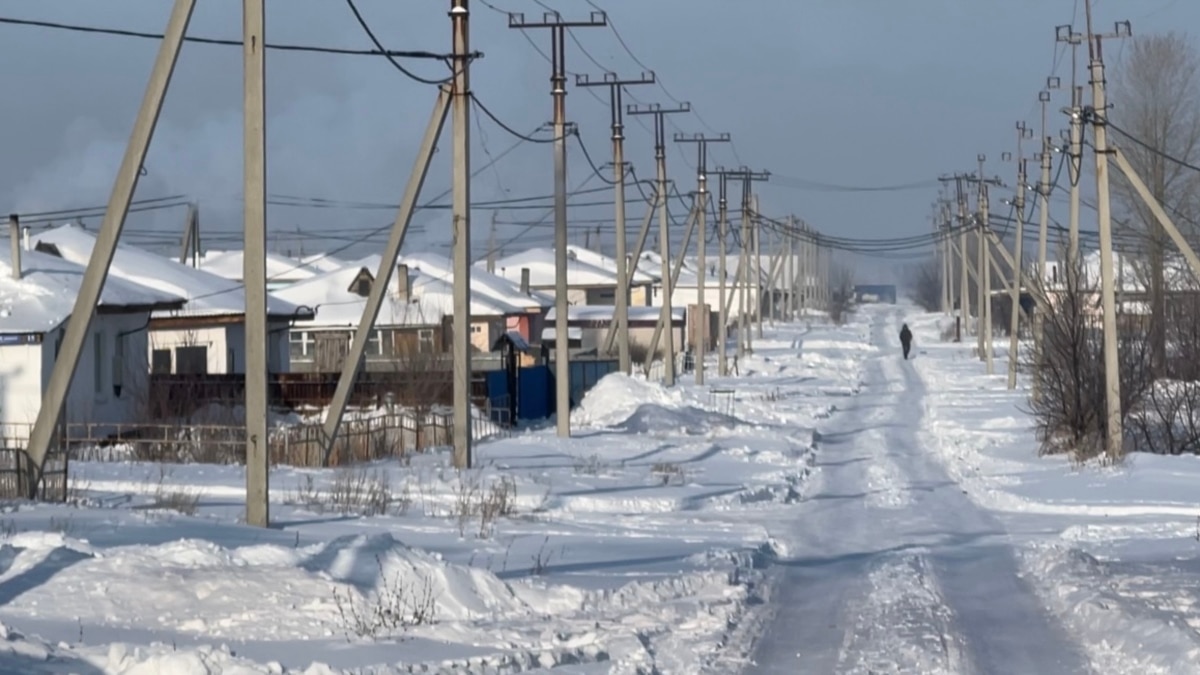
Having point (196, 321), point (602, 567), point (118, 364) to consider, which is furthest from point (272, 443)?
point (196, 321)

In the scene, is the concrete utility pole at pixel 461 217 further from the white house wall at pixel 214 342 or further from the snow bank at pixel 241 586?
the white house wall at pixel 214 342

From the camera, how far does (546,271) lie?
4067 inches

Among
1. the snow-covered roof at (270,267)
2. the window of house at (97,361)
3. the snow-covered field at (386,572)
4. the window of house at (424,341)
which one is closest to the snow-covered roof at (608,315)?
the snow-covered roof at (270,267)

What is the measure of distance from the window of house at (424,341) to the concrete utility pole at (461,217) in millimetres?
16666

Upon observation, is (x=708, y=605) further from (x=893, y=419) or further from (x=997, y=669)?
(x=893, y=419)

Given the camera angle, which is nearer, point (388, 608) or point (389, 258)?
point (388, 608)

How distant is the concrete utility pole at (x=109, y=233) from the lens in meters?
15.8

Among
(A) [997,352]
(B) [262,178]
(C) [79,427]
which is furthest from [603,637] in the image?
(A) [997,352]

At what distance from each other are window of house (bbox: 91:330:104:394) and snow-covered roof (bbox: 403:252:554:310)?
26.8 metres

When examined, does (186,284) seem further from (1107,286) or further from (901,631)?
(901,631)

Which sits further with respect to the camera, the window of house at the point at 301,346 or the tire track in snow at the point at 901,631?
the window of house at the point at 301,346

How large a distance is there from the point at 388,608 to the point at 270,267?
85.7 meters

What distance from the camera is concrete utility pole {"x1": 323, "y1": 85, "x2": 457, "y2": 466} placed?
22.3m

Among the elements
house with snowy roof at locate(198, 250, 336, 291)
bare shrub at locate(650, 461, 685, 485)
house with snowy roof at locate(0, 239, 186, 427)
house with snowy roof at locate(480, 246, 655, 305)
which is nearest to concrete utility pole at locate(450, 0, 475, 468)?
bare shrub at locate(650, 461, 685, 485)
